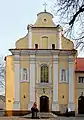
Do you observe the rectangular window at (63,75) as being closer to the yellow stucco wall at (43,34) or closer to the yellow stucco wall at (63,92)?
the yellow stucco wall at (63,92)

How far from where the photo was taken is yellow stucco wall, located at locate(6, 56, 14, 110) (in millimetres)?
46781

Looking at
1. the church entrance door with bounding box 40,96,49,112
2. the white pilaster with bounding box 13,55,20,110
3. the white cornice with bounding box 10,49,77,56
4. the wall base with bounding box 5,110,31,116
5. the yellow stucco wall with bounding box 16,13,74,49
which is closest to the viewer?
the wall base with bounding box 5,110,31,116

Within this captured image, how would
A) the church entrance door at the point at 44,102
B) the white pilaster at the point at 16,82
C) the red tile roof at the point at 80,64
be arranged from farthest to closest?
1. the red tile roof at the point at 80,64
2. the church entrance door at the point at 44,102
3. the white pilaster at the point at 16,82

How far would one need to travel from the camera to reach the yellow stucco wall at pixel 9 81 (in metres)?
46.8

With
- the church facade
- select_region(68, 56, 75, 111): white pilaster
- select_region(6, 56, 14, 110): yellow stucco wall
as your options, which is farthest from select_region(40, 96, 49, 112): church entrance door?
select_region(6, 56, 14, 110): yellow stucco wall

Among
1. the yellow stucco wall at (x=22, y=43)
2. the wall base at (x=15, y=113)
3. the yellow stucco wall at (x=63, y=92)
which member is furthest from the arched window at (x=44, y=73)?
the wall base at (x=15, y=113)

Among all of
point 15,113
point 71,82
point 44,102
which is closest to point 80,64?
point 71,82

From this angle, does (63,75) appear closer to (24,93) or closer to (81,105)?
(81,105)

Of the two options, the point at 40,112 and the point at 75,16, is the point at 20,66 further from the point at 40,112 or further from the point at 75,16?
the point at 75,16

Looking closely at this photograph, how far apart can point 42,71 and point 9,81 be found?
3.95 metres

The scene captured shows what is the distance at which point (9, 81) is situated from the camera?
155 ft

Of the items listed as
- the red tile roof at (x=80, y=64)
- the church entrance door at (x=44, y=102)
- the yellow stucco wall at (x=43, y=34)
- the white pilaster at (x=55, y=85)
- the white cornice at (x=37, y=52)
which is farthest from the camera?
the red tile roof at (x=80, y=64)

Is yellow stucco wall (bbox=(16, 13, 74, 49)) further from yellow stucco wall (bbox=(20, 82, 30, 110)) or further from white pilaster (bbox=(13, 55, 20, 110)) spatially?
yellow stucco wall (bbox=(20, 82, 30, 110))

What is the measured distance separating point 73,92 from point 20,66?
22.1ft
